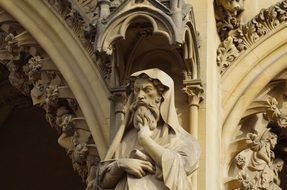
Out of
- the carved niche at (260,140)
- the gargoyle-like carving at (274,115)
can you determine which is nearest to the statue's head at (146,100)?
the carved niche at (260,140)

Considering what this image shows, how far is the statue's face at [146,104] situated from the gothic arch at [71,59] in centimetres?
68

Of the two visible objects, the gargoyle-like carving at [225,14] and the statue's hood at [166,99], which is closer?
the statue's hood at [166,99]

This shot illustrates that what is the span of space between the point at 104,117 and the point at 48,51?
805 mm

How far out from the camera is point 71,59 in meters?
9.78

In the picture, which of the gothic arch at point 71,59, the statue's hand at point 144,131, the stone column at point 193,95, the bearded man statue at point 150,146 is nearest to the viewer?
the bearded man statue at point 150,146

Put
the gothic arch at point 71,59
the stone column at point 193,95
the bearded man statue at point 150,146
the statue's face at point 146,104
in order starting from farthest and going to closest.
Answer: the gothic arch at point 71,59 < the stone column at point 193,95 < the statue's face at point 146,104 < the bearded man statue at point 150,146

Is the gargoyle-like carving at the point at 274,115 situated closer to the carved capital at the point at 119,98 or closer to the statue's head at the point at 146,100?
the carved capital at the point at 119,98

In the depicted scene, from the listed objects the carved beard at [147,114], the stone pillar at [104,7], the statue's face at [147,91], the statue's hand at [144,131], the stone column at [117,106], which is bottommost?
the statue's hand at [144,131]

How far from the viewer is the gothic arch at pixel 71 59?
30.9ft

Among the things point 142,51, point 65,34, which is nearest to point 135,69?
point 142,51

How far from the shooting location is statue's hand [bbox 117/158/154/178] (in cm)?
830

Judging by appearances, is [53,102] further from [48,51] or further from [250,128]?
[250,128]

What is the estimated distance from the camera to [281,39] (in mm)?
10023

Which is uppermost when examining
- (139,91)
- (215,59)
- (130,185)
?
(215,59)
